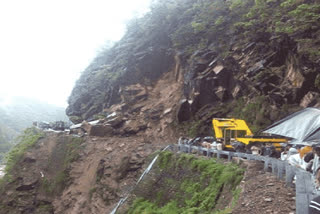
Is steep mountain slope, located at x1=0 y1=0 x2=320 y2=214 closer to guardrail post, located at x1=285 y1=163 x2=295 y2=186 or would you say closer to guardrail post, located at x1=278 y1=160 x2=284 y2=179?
guardrail post, located at x1=278 y1=160 x2=284 y2=179

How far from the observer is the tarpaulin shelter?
543 cm

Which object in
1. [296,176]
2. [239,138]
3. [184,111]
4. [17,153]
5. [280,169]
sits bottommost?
[17,153]

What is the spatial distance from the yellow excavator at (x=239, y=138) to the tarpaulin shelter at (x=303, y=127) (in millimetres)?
9638

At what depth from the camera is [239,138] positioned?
17.7m

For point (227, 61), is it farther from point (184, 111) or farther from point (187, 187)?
point (187, 187)

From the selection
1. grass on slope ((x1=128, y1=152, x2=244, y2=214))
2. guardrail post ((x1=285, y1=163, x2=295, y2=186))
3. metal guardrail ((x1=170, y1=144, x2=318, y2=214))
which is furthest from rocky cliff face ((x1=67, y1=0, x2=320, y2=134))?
guardrail post ((x1=285, y1=163, x2=295, y2=186))

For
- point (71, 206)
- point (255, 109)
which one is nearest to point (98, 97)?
point (71, 206)

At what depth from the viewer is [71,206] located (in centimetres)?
2259

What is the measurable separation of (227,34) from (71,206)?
2090cm

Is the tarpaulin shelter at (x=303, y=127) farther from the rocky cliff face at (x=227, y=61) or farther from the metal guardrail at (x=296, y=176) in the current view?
the rocky cliff face at (x=227, y=61)

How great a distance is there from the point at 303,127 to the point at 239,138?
1214 cm

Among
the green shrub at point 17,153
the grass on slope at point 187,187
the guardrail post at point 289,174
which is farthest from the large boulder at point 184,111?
the guardrail post at point 289,174

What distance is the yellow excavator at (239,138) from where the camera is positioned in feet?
53.3

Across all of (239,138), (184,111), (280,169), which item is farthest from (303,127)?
(184,111)
